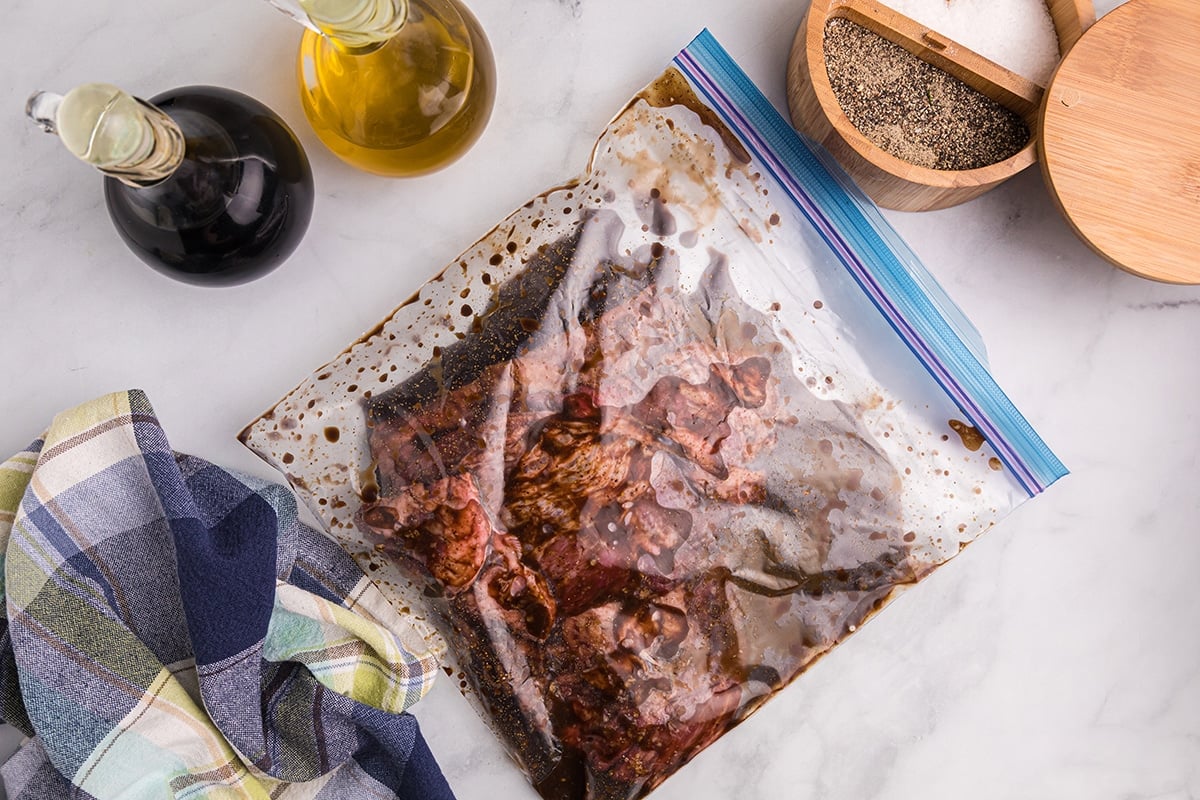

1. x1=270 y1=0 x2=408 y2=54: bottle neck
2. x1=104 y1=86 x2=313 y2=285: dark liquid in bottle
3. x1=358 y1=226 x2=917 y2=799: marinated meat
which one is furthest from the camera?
x1=358 y1=226 x2=917 y2=799: marinated meat

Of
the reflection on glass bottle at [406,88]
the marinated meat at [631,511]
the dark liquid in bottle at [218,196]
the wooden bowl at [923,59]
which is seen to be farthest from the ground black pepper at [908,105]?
the dark liquid in bottle at [218,196]

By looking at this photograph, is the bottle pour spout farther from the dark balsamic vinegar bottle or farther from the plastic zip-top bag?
the plastic zip-top bag

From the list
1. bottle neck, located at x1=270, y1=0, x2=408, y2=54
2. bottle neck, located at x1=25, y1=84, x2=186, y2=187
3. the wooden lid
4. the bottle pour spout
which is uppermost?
the bottle pour spout

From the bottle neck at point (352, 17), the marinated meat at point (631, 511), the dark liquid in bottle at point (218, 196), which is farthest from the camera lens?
the marinated meat at point (631, 511)

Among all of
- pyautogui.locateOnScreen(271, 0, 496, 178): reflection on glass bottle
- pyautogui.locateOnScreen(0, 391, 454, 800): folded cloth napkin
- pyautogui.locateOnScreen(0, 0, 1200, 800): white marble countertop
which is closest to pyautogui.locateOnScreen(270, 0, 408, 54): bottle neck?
pyautogui.locateOnScreen(271, 0, 496, 178): reflection on glass bottle

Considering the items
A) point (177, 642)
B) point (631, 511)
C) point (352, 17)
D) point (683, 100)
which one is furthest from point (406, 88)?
point (177, 642)

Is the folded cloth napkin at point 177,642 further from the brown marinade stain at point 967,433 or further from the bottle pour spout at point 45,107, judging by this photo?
the brown marinade stain at point 967,433

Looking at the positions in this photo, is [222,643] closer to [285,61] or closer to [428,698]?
[428,698]

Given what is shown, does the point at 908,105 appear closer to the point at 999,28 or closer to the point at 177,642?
the point at 999,28
